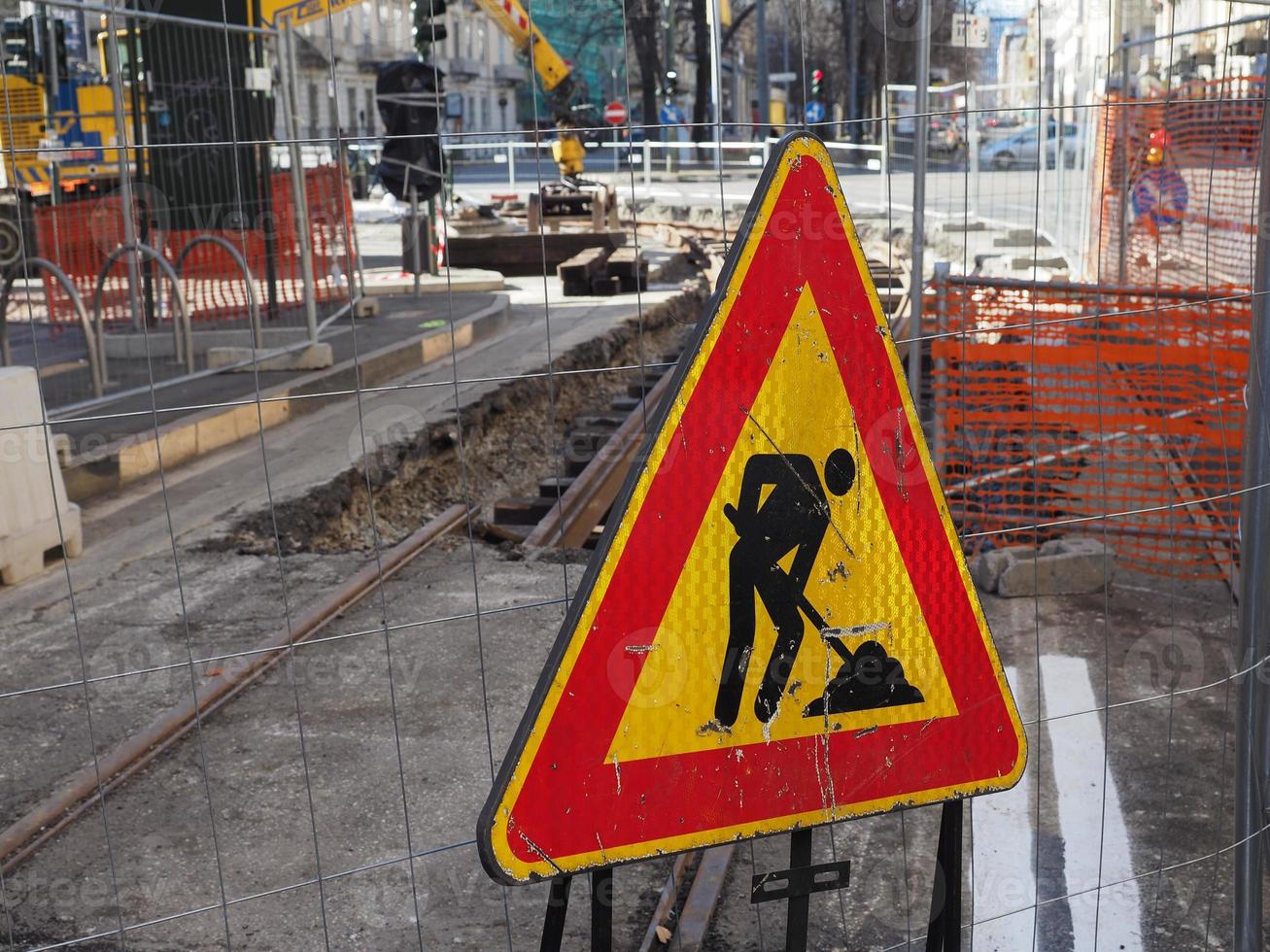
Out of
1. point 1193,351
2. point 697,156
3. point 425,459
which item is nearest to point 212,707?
point 425,459

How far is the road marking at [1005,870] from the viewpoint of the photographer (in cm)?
350

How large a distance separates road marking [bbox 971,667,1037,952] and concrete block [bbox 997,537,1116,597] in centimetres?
191

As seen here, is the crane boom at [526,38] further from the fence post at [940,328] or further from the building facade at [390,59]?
the fence post at [940,328]

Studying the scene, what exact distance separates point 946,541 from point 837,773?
1.43 feet

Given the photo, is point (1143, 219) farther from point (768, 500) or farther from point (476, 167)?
point (476, 167)

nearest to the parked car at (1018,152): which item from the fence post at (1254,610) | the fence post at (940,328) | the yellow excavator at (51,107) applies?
the fence post at (940,328)

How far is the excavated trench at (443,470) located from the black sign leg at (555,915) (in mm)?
3840

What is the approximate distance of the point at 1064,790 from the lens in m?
4.30

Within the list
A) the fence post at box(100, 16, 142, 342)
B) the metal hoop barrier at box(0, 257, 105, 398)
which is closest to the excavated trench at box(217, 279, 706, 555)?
the metal hoop barrier at box(0, 257, 105, 398)

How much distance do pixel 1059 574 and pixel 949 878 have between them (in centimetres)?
417

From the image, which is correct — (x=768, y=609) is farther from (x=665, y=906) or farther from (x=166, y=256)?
(x=166, y=256)

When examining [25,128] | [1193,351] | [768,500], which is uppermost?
[25,128]

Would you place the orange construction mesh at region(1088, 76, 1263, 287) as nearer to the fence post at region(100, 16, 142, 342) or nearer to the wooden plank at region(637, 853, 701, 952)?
the fence post at region(100, 16, 142, 342)

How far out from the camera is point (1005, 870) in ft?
12.5
